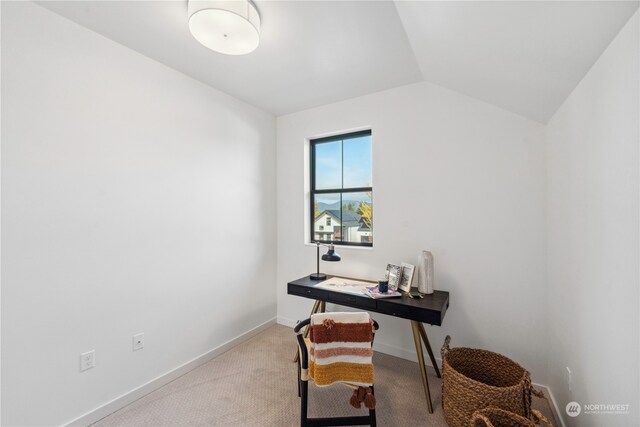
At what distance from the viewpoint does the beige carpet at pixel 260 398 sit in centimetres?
180

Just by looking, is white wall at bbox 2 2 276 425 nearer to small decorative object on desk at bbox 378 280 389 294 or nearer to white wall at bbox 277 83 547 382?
white wall at bbox 277 83 547 382

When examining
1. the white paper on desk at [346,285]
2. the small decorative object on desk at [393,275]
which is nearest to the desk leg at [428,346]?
the small decorative object on desk at [393,275]

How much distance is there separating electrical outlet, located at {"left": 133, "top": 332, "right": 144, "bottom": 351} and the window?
1929 millimetres

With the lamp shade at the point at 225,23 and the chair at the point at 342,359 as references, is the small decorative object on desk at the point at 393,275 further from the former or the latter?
the lamp shade at the point at 225,23

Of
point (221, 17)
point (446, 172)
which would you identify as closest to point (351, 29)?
point (221, 17)

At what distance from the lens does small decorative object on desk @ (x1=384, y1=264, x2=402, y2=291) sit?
7.62 feet

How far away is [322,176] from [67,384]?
2.74 meters

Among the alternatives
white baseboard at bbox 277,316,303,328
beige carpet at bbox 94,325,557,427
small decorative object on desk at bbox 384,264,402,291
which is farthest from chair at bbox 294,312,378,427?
white baseboard at bbox 277,316,303,328

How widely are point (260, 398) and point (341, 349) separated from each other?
2.84 ft

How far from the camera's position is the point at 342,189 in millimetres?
3109

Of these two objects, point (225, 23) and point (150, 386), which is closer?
point (225, 23)

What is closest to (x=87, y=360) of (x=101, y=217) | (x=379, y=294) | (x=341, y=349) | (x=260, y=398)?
(x=101, y=217)

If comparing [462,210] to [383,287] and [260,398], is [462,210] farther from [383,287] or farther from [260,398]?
[260,398]

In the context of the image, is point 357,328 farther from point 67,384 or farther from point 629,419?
point 67,384
